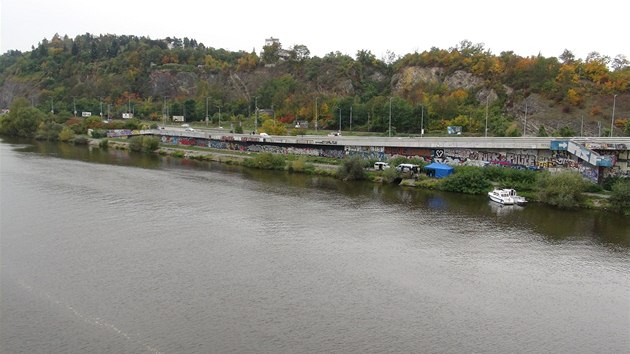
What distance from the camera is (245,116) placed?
6650 centimetres

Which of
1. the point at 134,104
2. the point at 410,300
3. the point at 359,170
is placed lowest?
the point at 410,300

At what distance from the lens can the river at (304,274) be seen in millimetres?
13172

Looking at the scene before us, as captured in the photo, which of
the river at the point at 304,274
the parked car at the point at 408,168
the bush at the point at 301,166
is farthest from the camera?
the bush at the point at 301,166

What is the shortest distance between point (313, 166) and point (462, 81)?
27415 millimetres

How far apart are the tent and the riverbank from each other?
57 cm

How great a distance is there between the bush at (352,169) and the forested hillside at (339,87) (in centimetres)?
1585

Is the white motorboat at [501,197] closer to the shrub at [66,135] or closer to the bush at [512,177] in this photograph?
the bush at [512,177]

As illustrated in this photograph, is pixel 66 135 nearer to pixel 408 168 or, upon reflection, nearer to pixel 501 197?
pixel 408 168

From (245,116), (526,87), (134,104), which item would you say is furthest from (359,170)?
(134,104)

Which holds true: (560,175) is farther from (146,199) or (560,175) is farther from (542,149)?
(146,199)

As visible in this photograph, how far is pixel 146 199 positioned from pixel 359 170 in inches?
489

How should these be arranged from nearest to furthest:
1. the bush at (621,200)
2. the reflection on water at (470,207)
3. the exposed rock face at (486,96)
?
the reflection on water at (470,207), the bush at (621,200), the exposed rock face at (486,96)

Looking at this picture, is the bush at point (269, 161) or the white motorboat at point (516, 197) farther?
the bush at point (269, 161)

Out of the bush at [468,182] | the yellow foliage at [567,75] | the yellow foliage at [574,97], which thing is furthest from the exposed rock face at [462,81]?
the bush at [468,182]
